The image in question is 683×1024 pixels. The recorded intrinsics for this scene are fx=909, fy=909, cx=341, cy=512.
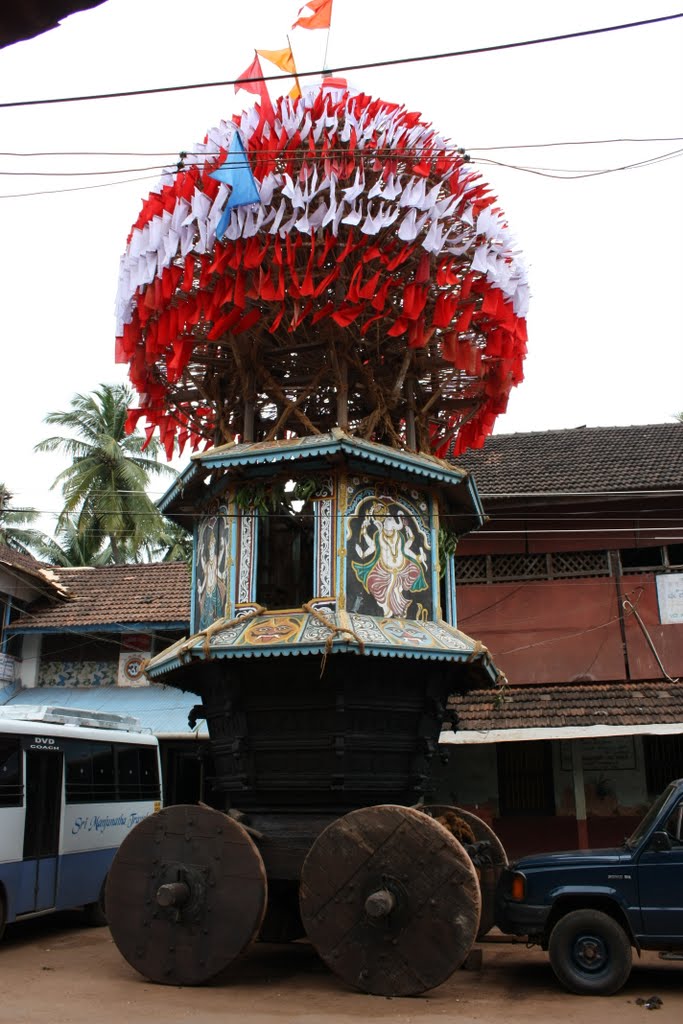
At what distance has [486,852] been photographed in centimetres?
1152

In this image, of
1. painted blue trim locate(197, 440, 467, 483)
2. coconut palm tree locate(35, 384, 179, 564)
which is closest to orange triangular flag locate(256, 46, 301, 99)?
painted blue trim locate(197, 440, 467, 483)

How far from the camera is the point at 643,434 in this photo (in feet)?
69.4

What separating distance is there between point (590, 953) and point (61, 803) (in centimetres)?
753

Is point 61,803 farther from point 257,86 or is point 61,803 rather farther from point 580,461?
point 580,461

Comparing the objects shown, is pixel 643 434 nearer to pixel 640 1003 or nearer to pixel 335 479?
pixel 335 479

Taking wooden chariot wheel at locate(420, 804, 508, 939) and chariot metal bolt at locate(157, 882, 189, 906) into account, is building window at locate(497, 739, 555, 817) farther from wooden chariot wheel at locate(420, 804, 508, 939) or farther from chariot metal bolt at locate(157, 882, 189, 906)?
chariot metal bolt at locate(157, 882, 189, 906)

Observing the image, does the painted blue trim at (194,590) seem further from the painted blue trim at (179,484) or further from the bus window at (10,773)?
the bus window at (10,773)

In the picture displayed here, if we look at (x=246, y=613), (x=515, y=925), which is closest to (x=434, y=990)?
(x=515, y=925)

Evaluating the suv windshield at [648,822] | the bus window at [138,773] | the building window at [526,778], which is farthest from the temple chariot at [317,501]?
the building window at [526,778]

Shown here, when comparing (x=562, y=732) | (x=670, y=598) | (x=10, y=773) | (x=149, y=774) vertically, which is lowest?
(x=149, y=774)

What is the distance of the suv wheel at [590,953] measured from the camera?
29.5 feet

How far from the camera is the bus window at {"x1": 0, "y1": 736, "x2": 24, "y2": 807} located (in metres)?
11.7

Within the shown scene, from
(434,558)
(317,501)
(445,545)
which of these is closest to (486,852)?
(434,558)

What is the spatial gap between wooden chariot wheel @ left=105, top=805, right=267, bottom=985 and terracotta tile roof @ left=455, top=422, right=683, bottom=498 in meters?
10.3
